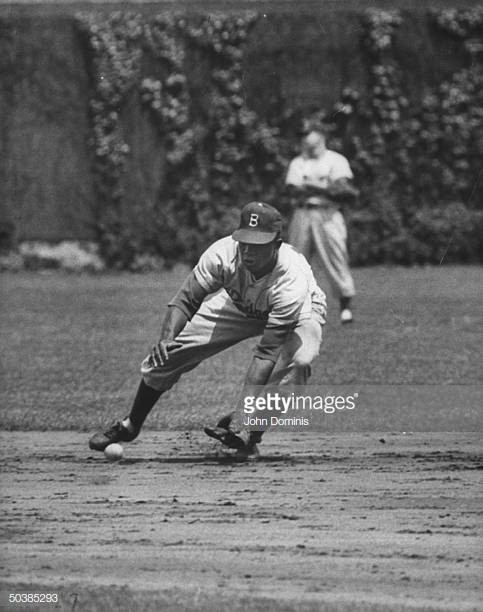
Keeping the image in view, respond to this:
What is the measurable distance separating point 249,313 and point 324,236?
6.57 m

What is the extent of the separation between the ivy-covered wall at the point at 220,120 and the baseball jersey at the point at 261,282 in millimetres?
12601

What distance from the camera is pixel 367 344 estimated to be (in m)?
13.6

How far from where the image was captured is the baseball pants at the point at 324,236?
15188mm

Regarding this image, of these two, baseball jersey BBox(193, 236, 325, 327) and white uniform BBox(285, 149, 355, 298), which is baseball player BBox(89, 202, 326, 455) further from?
white uniform BBox(285, 149, 355, 298)

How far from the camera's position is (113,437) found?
8.88 meters

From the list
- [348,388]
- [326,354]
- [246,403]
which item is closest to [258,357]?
[246,403]

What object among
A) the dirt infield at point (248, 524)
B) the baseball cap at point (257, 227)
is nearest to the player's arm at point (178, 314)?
the baseball cap at point (257, 227)

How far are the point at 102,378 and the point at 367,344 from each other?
8.98ft

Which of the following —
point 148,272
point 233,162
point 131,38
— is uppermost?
point 131,38

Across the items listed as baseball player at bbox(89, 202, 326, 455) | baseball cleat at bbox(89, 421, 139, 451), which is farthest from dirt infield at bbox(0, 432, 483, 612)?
baseball player at bbox(89, 202, 326, 455)

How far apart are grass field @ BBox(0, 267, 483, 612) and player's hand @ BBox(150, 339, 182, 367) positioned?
62 centimetres

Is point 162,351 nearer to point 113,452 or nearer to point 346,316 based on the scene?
point 113,452

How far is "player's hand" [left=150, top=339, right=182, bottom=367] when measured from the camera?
839cm

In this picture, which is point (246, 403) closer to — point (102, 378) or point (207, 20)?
point (102, 378)
